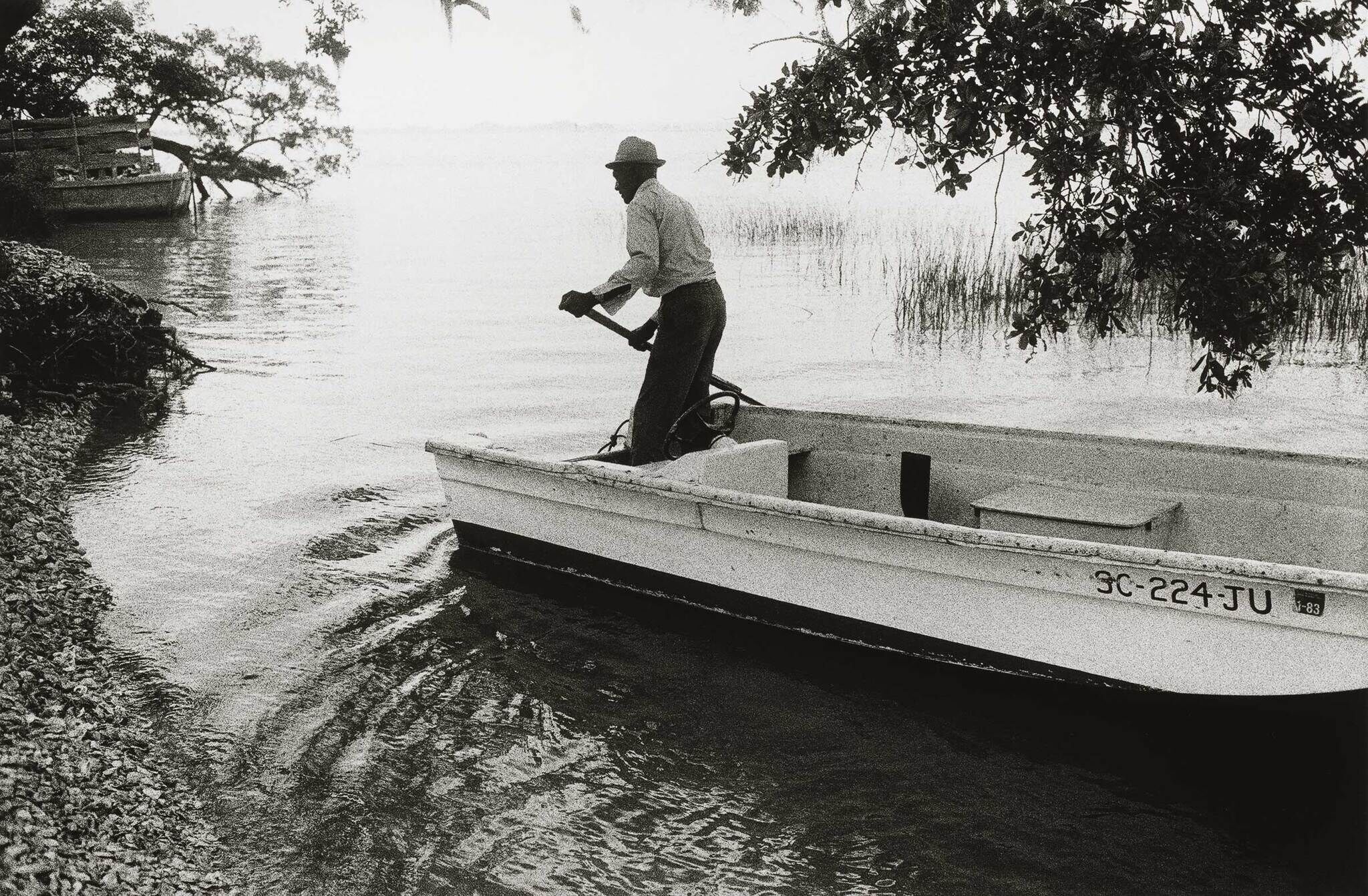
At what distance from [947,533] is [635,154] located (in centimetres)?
305

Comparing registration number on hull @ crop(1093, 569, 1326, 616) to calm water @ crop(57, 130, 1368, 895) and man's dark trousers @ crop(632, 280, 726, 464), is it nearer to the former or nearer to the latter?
calm water @ crop(57, 130, 1368, 895)

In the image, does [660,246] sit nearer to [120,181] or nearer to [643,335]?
[643,335]

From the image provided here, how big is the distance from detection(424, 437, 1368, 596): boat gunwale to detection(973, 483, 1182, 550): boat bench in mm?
482

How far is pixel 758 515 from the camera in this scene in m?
6.13

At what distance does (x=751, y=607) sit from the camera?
6539mm

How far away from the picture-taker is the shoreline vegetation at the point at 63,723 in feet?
13.8

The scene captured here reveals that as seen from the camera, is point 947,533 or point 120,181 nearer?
point 947,533

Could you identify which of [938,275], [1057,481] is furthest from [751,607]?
[938,275]

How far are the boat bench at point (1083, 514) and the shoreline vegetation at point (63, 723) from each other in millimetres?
3806

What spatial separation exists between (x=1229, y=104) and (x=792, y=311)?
41.9ft

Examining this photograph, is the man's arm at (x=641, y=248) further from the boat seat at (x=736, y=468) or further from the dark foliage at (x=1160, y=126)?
the dark foliage at (x=1160, y=126)

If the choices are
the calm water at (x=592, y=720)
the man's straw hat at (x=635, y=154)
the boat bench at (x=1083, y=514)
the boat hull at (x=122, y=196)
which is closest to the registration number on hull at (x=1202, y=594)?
the calm water at (x=592, y=720)

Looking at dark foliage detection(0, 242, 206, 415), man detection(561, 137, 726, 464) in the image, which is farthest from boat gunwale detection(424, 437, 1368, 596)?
dark foliage detection(0, 242, 206, 415)

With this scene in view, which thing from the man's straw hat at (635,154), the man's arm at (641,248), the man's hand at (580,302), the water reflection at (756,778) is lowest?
the water reflection at (756,778)
